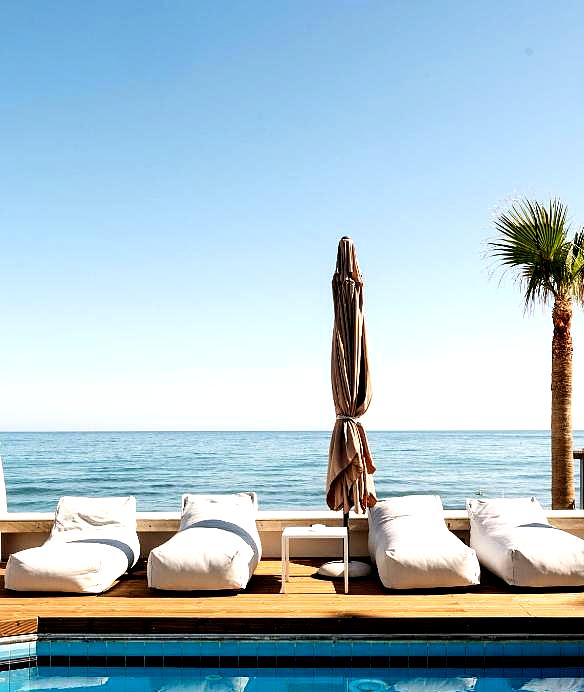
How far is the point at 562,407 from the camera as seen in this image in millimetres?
8836

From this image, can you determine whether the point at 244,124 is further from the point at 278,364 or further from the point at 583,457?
the point at 278,364

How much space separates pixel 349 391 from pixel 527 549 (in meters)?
1.71

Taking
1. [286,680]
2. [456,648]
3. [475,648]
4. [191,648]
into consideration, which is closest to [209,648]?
[191,648]

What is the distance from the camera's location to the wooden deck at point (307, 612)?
4.61m

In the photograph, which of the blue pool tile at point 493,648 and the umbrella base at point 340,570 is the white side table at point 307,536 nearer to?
the umbrella base at point 340,570

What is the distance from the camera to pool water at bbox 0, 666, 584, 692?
4.27 metres

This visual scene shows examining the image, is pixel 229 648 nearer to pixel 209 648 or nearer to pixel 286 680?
pixel 209 648

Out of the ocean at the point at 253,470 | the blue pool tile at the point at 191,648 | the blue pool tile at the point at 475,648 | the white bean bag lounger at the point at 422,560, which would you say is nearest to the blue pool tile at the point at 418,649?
the blue pool tile at the point at 475,648

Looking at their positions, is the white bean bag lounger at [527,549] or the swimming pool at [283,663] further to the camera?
the white bean bag lounger at [527,549]

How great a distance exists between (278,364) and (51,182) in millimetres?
17921

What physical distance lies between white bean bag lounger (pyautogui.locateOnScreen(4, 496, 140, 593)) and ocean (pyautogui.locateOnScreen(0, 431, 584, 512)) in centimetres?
1366

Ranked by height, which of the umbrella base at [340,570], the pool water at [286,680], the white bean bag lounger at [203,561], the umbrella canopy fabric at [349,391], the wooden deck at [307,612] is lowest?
the pool water at [286,680]

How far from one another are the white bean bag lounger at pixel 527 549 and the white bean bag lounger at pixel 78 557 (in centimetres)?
273

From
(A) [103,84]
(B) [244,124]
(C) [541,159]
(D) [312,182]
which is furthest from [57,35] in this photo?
(C) [541,159]
